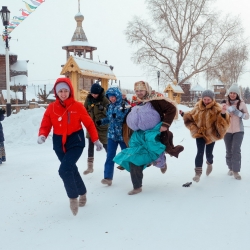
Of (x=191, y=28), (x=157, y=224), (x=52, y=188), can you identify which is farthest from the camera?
(x=191, y=28)

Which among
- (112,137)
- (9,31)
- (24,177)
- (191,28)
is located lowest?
(24,177)

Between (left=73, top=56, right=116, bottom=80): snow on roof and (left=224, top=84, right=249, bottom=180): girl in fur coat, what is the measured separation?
635 centimetres

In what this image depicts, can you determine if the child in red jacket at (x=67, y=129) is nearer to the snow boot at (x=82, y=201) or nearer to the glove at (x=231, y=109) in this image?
the snow boot at (x=82, y=201)

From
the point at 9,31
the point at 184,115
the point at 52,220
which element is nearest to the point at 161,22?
the point at 9,31

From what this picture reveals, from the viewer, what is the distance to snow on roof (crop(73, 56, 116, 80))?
10.8 metres

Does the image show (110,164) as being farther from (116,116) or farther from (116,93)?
(116,93)

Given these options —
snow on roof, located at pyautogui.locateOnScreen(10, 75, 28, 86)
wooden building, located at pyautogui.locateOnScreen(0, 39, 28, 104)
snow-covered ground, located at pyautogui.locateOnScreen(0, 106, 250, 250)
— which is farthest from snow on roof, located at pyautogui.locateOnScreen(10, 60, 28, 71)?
snow-covered ground, located at pyautogui.locateOnScreen(0, 106, 250, 250)

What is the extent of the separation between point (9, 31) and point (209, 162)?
9.64m

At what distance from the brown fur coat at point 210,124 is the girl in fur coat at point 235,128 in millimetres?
372

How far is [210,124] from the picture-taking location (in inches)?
199

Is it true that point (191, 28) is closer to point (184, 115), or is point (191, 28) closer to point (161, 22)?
point (161, 22)

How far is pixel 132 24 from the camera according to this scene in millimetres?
34094

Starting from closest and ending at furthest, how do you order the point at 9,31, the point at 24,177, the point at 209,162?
the point at 209,162, the point at 24,177, the point at 9,31

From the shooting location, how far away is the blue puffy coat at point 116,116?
5.19m
